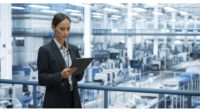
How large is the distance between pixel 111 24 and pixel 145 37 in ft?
3.91

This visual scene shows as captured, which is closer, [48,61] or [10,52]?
[48,61]

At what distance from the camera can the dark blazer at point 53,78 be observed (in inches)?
→ 60.7

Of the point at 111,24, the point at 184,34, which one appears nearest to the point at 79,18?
the point at 111,24

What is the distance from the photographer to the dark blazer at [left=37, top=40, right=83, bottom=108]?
60.7 inches

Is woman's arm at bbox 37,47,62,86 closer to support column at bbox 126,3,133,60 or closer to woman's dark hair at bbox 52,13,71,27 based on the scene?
woman's dark hair at bbox 52,13,71,27

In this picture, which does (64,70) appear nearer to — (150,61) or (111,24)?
(111,24)

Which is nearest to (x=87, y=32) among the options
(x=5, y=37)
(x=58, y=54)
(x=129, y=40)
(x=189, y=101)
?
(x=129, y=40)

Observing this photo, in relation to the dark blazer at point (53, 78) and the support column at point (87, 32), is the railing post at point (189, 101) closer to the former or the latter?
the dark blazer at point (53, 78)

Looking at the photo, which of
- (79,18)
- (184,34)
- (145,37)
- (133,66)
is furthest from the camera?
(133,66)

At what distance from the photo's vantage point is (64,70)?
152 centimetres

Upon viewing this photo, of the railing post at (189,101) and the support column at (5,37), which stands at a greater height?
the support column at (5,37)

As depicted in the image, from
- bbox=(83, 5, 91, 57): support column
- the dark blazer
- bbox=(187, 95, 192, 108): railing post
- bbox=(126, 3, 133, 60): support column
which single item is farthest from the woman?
bbox=(126, 3, 133, 60): support column

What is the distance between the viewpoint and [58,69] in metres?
1.58

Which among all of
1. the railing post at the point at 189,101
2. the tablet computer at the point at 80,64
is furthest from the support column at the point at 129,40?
the tablet computer at the point at 80,64
